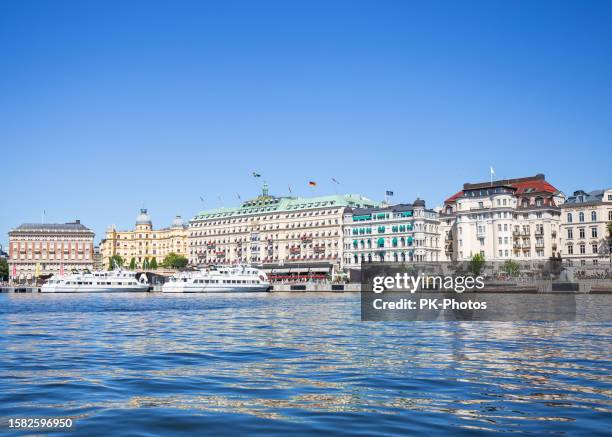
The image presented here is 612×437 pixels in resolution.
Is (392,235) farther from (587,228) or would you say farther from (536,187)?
(587,228)

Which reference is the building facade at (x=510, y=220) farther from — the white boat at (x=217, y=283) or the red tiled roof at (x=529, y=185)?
the white boat at (x=217, y=283)

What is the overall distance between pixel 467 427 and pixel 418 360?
1060cm

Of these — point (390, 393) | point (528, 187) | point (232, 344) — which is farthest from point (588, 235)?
point (390, 393)

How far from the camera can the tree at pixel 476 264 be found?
134m

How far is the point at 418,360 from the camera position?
2503 centimetres

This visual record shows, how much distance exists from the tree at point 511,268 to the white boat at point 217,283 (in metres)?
47.0

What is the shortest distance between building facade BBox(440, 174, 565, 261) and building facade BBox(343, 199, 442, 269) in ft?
35.0

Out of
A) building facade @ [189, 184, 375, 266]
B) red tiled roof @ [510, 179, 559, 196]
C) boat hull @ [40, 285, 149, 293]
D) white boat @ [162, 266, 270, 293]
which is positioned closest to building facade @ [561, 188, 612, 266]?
red tiled roof @ [510, 179, 559, 196]

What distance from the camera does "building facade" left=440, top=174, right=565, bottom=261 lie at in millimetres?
139250

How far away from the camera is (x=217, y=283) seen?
461ft

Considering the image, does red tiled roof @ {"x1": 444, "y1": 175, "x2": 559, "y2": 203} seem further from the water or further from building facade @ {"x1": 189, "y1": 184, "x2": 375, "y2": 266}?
the water

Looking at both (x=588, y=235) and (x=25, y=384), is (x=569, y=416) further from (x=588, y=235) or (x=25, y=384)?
(x=588, y=235)

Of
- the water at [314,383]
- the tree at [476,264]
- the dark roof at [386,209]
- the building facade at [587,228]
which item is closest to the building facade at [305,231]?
the dark roof at [386,209]

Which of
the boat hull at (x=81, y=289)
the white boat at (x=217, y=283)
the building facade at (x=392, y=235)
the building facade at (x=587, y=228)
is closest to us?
the building facade at (x=587, y=228)
